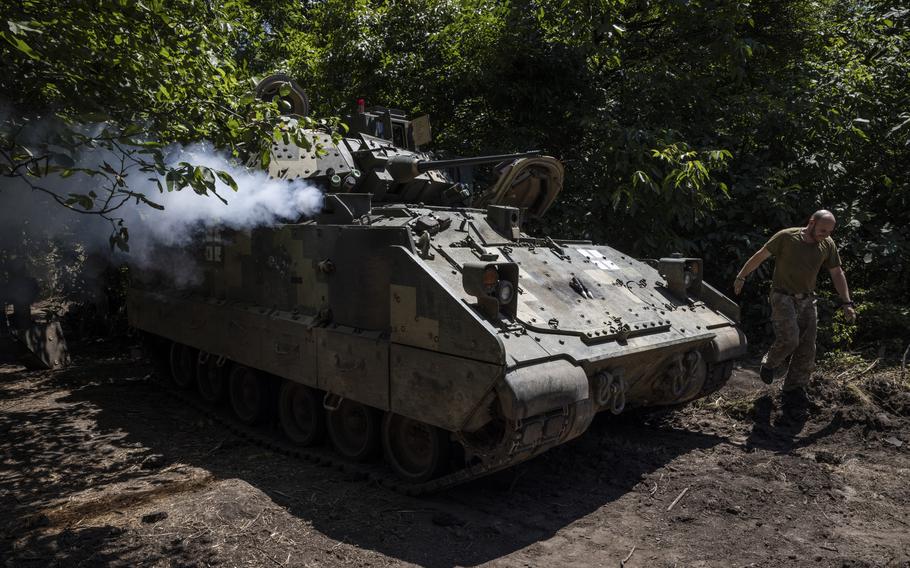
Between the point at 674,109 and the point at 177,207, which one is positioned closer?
the point at 177,207

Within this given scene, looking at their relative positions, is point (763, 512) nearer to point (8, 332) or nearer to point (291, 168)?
point (291, 168)

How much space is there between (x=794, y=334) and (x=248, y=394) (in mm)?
5583

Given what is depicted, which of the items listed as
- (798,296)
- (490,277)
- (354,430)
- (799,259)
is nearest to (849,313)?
(798,296)

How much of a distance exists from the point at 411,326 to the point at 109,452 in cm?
351

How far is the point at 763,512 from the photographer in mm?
4797

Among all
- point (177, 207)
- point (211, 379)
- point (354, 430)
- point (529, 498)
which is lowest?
point (529, 498)

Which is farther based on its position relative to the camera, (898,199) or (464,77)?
(464,77)

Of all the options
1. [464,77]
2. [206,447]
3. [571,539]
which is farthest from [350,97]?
[571,539]

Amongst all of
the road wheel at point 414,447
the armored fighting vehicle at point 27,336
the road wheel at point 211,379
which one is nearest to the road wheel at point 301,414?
the road wheel at point 414,447

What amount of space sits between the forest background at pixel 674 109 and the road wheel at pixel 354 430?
2.95 metres

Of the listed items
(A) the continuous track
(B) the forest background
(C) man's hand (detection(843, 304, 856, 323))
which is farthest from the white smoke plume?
(C) man's hand (detection(843, 304, 856, 323))

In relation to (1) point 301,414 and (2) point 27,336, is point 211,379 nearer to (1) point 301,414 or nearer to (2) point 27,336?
(1) point 301,414

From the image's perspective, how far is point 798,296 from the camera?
680cm

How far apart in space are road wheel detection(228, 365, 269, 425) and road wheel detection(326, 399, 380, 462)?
3.89 ft
